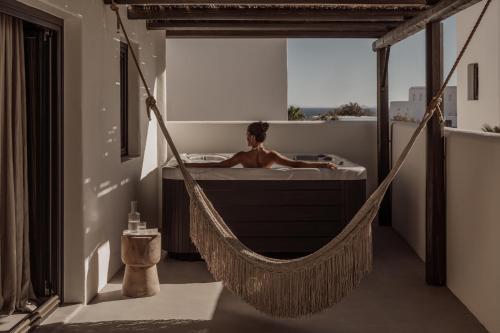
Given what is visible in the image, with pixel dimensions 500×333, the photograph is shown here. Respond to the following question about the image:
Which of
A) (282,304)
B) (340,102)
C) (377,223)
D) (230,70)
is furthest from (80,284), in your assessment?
(340,102)

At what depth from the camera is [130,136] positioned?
17.6 feet

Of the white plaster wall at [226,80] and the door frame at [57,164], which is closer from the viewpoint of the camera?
the door frame at [57,164]

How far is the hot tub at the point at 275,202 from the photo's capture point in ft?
15.8

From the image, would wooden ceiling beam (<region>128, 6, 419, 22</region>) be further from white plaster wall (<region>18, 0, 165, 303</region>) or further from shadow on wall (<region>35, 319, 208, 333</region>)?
shadow on wall (<region>35, 319, 208, 333</region>)

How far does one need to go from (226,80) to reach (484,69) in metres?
5.63

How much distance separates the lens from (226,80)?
11227mm

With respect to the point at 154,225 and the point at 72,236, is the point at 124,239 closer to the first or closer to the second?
the point at 72,236

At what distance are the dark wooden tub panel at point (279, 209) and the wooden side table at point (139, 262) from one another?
89 centimetres

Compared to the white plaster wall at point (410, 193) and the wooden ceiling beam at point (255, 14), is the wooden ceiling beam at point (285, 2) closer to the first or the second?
the wooden ceiling beam at point (255, 14)

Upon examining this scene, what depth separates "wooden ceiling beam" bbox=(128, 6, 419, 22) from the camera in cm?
490

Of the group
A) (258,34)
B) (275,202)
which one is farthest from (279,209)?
(258,34)

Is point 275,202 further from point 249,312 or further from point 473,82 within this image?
point 473,82

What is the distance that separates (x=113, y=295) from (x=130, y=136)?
168 centimetres

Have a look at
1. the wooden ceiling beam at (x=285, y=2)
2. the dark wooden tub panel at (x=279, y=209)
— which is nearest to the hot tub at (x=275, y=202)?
the dark wooden tub panel at (x=279, y=209)
